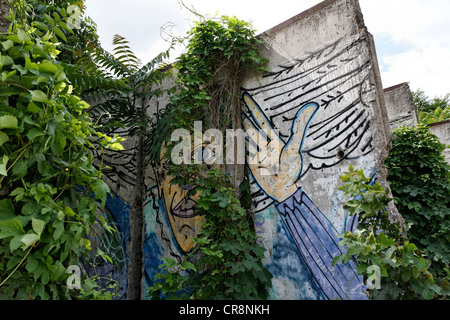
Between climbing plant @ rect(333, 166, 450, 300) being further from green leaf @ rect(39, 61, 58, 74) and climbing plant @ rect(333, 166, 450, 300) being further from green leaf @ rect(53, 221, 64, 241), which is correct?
green leaf @ rect(39, 61, 58, 74)

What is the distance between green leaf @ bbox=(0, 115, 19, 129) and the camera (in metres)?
1.49

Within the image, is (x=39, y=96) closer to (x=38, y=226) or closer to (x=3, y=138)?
(x=3, y=138)

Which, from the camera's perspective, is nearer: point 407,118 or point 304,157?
point 304,157

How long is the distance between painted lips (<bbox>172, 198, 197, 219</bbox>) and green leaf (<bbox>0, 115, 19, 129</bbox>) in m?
2.99

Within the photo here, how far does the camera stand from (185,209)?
4484 millimetres

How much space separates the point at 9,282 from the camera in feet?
4.96

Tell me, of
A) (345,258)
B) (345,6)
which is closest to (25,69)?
(345,258)

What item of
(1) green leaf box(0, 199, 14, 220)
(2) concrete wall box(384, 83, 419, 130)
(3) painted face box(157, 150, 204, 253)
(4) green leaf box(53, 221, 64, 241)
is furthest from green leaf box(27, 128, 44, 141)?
(2) concrete wall box(384, 83, 419, 130)

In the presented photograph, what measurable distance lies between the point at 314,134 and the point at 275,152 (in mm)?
490

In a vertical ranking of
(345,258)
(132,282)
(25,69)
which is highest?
(25,69)

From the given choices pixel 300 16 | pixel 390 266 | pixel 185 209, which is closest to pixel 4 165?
pixel 390 266

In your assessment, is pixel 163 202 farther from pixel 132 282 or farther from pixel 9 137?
pixel 9 137

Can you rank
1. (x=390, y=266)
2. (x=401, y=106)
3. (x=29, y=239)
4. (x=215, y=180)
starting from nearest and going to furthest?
(x=29, y=239), (x=390, y=266), (x=215, y=180), (x=401, y=106)

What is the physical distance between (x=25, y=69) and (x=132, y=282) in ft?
12.4
